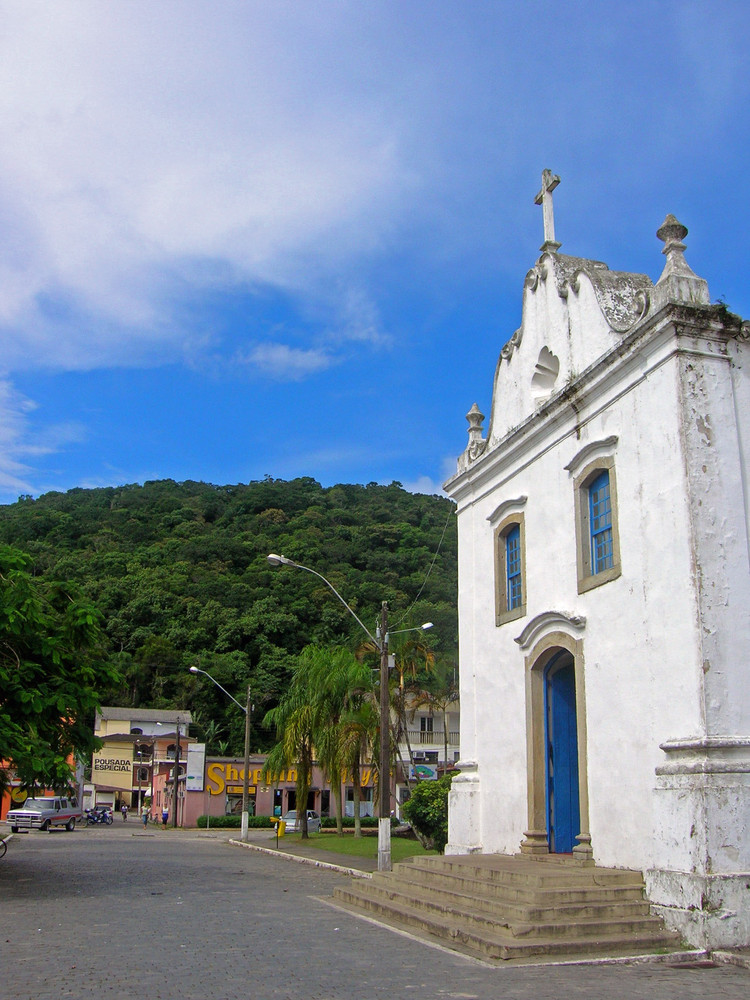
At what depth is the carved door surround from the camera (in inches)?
494

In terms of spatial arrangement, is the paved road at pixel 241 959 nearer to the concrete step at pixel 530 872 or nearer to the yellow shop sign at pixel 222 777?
the concrete step at pixel 530 872

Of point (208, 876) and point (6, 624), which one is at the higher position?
point (6, 624)

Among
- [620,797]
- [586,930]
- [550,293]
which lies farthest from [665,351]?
[586,930]

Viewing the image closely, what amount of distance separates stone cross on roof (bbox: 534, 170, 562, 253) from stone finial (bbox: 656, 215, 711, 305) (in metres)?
3.94

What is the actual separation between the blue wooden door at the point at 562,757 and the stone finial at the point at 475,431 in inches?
198

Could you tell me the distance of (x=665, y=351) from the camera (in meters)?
11.3

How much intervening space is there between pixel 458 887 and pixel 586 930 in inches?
107

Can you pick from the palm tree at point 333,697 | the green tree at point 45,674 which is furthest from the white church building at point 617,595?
the palm tree at point 333,697

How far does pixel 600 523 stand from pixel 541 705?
10.3 feet

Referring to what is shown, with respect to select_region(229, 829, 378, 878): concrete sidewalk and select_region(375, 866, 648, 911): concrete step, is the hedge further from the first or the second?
select_region(375, 866, 648, 911): concrete step

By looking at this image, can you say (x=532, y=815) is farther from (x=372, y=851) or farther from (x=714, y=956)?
(x=372, y=851)

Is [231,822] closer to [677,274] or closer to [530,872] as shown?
[530,872]

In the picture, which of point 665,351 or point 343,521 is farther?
point 343,521

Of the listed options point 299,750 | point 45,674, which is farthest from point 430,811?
point 299,750
